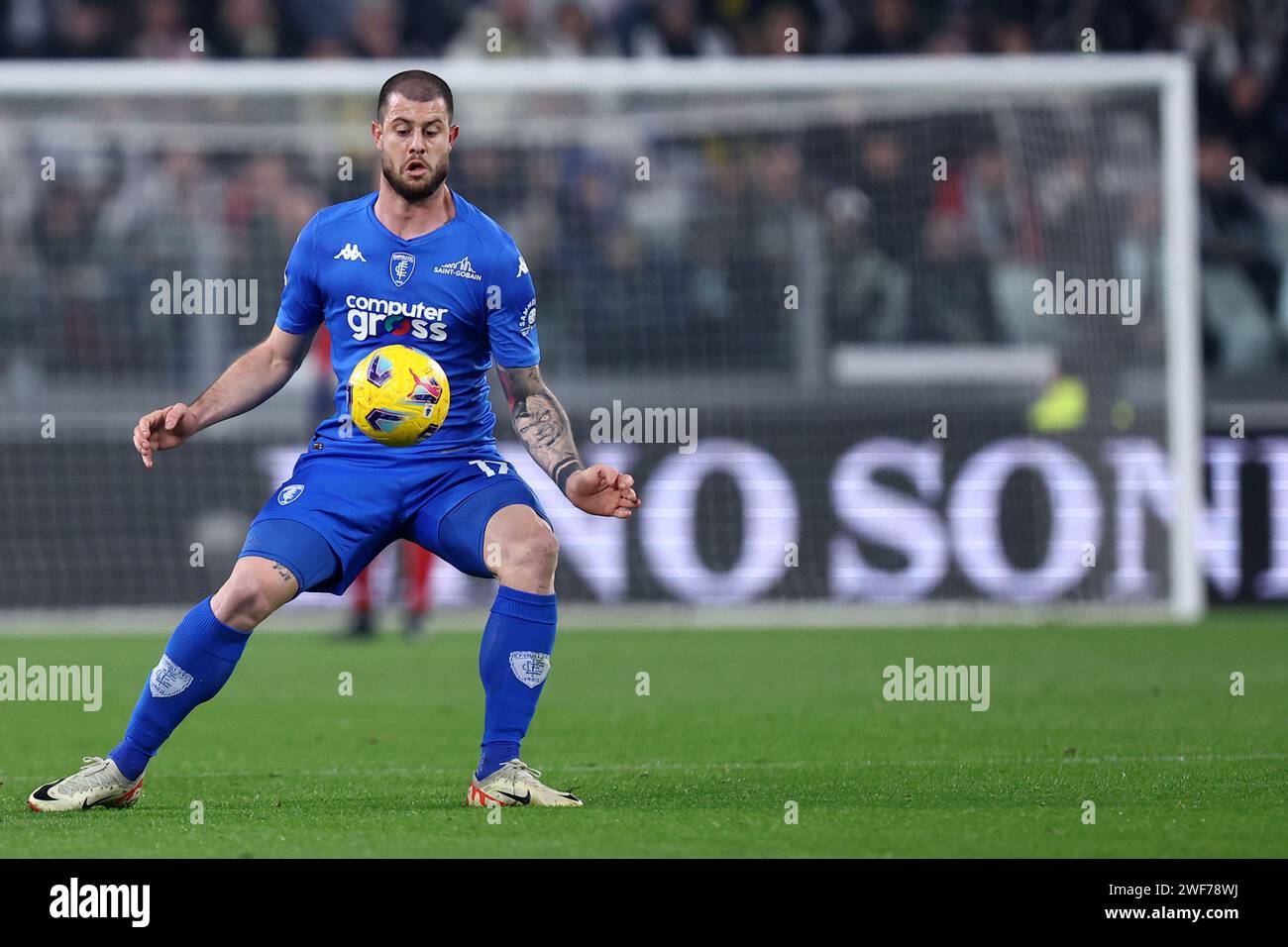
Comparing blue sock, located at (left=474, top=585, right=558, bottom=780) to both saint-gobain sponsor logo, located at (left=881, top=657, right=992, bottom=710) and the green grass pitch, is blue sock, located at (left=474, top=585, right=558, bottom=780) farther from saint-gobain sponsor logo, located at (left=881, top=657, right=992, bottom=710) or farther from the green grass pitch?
saint-gobain sponsor logo, located at (left=881, top=657, right=992, bottom=710)

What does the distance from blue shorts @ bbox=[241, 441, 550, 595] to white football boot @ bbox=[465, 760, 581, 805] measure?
0.58 metres

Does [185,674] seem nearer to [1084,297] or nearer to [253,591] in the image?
[253,591]

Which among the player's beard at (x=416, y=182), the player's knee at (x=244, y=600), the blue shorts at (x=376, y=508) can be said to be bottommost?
the player's knee at (x=244, y=600)

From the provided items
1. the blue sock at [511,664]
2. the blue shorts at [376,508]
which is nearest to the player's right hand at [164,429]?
the blue shorts at [376,508]

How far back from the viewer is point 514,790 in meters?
5.94

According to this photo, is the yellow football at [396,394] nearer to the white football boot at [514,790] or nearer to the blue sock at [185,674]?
the blue sock at [185,674]

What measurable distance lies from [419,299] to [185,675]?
126 centimetres

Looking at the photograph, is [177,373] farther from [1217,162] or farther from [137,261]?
[1217,162]

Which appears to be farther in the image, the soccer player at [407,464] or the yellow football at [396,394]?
the yellow football at [396,394]

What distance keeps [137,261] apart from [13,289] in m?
0.83

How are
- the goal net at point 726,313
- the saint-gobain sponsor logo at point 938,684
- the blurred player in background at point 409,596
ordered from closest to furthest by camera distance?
1. the saint-gobain sponsor logo at point 938,684
2. the blurred player in background at point 409,596
3. the goal net at point 726,313

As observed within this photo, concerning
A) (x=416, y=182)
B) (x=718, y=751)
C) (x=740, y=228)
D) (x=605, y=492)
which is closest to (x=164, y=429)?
(x=416, y=182)

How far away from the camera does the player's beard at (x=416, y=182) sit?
19.8 feet

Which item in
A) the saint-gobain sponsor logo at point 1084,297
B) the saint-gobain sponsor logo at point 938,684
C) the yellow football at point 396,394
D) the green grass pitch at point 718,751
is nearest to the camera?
the green grass pitch at point 718,751
